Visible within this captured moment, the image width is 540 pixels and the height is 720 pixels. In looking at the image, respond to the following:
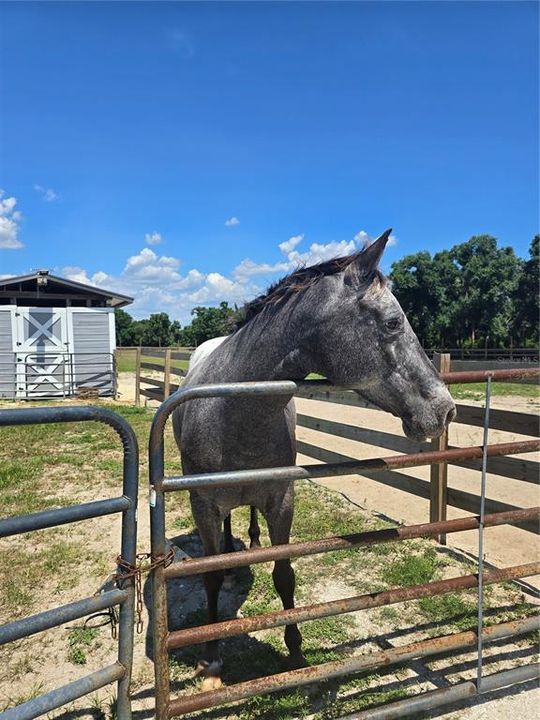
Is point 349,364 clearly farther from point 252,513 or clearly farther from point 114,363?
point 114,363

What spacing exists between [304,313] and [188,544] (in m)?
3.11

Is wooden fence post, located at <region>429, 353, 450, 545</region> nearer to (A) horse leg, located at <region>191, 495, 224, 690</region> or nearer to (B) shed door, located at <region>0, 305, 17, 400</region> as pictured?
(A) horse leg, located at <region>191, 495, 224, 690</region>

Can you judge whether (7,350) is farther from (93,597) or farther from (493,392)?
(493,392)

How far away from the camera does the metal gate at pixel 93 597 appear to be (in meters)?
1.42

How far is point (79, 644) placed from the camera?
2.90 meters

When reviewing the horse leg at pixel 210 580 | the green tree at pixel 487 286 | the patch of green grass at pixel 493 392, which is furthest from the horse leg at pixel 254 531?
the green tree at pixel 487 286

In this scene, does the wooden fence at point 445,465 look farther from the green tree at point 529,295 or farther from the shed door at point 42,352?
the green tree at point 529,295

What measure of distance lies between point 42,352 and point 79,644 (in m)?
13.8

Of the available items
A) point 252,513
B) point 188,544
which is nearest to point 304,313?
point 252,513

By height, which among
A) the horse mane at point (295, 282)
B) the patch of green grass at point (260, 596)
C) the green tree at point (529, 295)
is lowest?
the patch of green grass at point (260, 596)

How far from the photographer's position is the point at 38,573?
374 centimetres

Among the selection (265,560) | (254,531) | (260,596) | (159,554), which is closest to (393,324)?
(265,560)

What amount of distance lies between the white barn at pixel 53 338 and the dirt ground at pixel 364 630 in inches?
417

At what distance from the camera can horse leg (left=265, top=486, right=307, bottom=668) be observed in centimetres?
254
